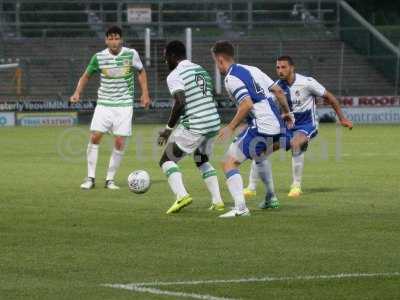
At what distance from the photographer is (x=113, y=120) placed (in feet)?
61.3

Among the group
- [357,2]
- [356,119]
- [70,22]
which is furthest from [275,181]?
[357,2]

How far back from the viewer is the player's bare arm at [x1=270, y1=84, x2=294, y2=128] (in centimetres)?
1476

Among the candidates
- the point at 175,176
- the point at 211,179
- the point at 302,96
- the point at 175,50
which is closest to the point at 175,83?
the point at 175,50

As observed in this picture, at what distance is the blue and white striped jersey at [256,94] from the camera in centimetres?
1375

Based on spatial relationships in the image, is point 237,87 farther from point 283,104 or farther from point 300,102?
point 300,102

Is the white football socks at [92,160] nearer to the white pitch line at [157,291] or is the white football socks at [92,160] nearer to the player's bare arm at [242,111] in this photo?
the player's bare arm at [242,111]

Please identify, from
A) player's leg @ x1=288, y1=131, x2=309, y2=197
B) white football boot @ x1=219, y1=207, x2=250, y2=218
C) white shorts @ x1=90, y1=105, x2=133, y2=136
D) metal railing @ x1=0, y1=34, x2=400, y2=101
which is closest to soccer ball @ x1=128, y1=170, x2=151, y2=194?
white football boot @ x1=219, y1=207, x2=250, y2=218

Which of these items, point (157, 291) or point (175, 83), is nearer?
point (157, 291)

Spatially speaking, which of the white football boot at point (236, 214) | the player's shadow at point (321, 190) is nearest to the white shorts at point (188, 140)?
the white football boot at point (236, 214)

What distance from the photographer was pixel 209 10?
52.3 m

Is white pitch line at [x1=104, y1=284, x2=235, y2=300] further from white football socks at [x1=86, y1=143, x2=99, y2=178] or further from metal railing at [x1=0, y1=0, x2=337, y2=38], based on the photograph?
metal railing at [x1=0, y1=0, x2=337, y2=38]

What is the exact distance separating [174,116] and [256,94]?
96 centimetres

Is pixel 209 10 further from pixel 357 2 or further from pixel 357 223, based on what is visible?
pixel 357 223

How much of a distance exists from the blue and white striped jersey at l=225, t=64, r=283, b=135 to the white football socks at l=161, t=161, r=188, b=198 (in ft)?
3.36
